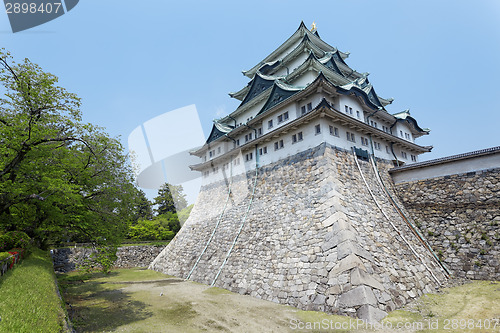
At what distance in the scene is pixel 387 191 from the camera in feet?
59.0

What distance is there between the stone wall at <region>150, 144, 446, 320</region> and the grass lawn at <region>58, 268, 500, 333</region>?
0.71 meters

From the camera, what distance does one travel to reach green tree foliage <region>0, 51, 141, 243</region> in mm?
9102

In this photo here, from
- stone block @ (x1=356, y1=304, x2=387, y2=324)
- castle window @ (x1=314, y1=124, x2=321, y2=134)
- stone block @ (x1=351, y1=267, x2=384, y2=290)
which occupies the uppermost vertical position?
castle window @ (x1=314, y1=124, x2=321, y2=134)

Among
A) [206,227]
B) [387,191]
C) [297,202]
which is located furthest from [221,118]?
[387,191]

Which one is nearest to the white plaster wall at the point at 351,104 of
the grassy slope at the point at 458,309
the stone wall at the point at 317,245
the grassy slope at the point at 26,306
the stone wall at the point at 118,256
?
the stone wall at the point at 317,245

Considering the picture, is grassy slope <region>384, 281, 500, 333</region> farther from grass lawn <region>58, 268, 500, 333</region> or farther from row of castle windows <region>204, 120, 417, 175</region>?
row of castle windows <region>204, 120, 417, 175</region>

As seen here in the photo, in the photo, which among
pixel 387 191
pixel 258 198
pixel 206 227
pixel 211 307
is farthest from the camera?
pixel 206 227

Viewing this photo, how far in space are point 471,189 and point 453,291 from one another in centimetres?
747

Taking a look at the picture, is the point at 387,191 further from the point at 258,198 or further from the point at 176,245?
the point at 176,245

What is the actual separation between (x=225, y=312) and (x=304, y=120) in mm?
13155

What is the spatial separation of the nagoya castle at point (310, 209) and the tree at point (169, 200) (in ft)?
68.6

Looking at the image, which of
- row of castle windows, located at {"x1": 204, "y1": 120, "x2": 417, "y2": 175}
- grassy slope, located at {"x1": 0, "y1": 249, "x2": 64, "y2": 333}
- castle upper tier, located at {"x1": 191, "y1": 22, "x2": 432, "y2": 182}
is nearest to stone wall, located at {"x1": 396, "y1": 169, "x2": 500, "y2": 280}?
row of castle windows, located at {"x1": 204, "y1": 120, "x2": 417, "y2": 175}

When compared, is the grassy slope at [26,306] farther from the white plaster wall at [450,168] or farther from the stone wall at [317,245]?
the white plaster wall at [450,168]

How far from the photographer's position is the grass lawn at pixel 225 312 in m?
9.08
